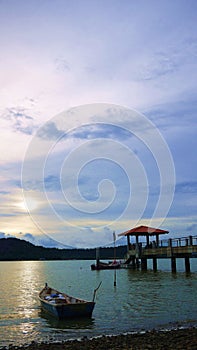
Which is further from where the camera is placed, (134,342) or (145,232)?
(145,232)

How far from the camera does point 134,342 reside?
15.3m

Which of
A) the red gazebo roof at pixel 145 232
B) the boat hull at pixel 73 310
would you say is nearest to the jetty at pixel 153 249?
the red gazebo roof at pixel 145 232

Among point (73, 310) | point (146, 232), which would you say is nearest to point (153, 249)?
point (146, 232)

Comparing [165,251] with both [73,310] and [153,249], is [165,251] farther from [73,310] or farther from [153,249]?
[73,310]

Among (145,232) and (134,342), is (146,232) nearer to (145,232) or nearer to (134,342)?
(145,232)

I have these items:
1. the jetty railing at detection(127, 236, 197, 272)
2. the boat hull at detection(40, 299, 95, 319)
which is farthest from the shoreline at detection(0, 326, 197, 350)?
the jetty railing at detection(127, 236, 197, 272)

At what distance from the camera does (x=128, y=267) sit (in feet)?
205

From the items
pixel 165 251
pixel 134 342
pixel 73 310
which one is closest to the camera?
pixel 134 342

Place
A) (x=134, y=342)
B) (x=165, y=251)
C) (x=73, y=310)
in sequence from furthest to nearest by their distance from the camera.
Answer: (x=165, y=251), (x=73, y=310), (x=134, y=342)

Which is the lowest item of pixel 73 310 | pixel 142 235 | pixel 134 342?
pixel 134 342

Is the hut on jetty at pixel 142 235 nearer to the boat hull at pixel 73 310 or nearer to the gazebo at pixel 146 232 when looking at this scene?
the gazebo at pixel 146 232

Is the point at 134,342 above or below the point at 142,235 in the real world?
below

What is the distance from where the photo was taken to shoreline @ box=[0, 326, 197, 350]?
14367mm

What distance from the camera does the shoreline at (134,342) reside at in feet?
47.1
